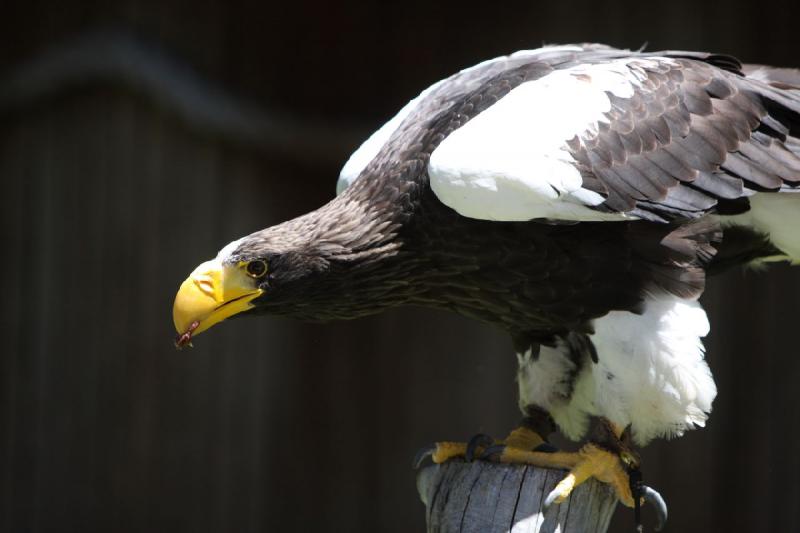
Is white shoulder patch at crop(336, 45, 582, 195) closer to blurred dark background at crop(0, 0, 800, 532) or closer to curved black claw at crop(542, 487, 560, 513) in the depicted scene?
curved black claw at crop(542, 487, 560, 513)

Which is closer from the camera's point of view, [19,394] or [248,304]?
[248,304]

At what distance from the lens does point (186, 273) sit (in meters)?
6.11

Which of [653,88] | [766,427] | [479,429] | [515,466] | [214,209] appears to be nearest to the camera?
[515,466]

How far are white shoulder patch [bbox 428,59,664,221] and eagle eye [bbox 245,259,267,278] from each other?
529mm

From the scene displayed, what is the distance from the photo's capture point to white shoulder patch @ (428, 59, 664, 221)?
2.92 metres

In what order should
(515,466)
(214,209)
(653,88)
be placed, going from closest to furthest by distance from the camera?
(515,466) → (653,88) → (214,209)

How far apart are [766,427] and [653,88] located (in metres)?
2.45

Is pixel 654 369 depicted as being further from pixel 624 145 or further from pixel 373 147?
pixel 373 147

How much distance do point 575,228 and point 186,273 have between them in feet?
11.1

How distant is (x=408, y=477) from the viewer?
5.87 meters

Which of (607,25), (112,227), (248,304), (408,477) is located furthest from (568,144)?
(112,227)

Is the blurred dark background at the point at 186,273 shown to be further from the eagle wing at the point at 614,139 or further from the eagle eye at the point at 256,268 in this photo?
the eagle eye at the point at 256,268

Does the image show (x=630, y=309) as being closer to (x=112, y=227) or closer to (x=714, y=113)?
(x=714, y=113)

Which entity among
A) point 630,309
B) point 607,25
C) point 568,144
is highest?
point 607,25
